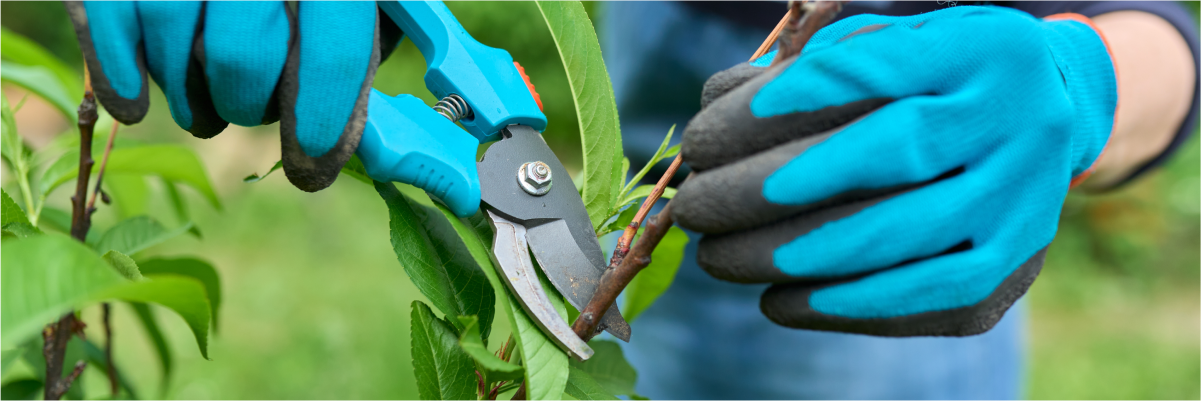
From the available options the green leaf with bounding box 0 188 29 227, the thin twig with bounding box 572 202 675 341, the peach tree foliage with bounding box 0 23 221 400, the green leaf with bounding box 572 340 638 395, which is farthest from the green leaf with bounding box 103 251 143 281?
the green leaf with bounding box 572 340 638 395

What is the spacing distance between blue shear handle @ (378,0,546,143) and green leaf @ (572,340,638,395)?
1.25ft

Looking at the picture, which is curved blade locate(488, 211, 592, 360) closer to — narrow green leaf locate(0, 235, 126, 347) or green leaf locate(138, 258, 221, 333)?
narrow green leaf locate(0, 235, 126, 347)

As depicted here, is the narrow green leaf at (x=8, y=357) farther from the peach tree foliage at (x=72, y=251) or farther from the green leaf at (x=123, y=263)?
the green leaf at (x=123, y=263)

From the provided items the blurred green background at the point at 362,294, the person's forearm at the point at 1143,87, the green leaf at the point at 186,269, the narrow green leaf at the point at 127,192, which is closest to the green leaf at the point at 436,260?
the green leaf at the point at 186,269

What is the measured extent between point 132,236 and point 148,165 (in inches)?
6.1

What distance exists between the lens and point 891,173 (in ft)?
2.32

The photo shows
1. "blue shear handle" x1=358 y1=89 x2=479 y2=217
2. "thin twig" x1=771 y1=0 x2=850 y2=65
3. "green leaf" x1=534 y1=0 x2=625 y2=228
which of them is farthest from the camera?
"green leaf" x1=534 y1=0 x2=625 y2=228

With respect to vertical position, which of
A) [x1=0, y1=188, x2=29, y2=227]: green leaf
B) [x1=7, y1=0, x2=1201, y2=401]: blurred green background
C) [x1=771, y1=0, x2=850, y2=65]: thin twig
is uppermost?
[x1=771, y1=0, x2=850, y2=65]: thin twig

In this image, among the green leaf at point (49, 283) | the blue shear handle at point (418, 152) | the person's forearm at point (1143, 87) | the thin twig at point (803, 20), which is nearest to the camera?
the green leaf at point (49, 283)

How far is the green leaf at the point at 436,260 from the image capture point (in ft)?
2.68

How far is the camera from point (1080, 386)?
3412 mm

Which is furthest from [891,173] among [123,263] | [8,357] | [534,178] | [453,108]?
[8,357]

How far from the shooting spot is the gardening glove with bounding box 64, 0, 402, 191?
0.68 metres

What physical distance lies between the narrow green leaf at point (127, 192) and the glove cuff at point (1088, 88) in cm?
168
